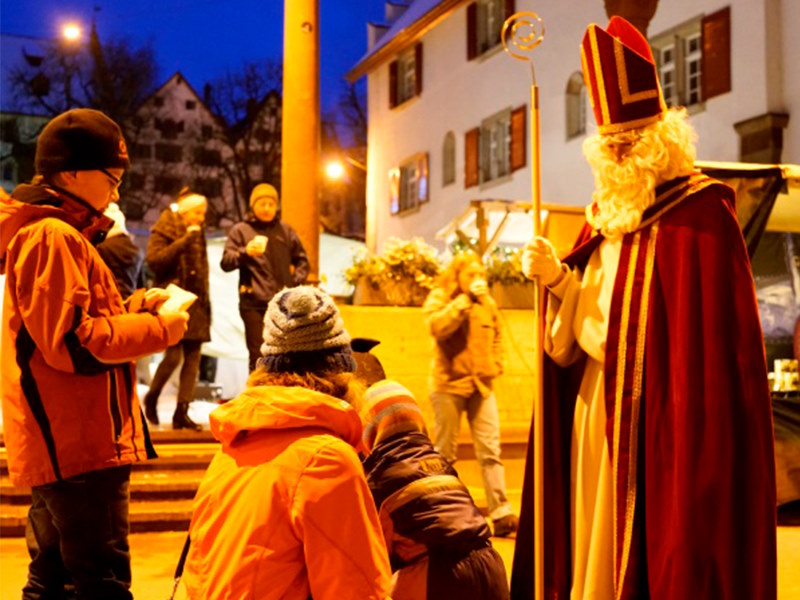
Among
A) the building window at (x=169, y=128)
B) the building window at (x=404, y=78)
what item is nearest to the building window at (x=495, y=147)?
the building window at (x=404, y=78)

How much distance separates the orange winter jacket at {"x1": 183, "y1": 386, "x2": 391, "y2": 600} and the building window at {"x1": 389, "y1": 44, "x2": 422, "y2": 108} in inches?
1076

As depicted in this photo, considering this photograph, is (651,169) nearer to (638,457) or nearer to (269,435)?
(638,457)

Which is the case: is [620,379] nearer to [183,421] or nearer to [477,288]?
[477,288]

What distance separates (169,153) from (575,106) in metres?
25.5

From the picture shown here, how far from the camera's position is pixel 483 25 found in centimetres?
2569

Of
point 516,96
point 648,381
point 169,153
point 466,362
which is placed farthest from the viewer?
point 169,153

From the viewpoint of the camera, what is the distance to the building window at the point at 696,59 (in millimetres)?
17703

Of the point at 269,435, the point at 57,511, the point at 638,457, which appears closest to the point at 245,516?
the point at 269,435

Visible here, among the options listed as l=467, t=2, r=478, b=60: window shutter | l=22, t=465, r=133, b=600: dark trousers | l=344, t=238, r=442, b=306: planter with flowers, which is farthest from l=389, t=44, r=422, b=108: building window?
l=22, t=465, r=133, b=600: dark trousers

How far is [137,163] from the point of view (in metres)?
40.8

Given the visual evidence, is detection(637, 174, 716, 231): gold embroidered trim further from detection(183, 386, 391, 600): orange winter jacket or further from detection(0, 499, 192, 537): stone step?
detection(0, 499, 192, 537): stone step

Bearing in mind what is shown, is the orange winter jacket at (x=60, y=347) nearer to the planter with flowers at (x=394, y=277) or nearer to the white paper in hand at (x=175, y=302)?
the white paper in hand at (x=175, y=302)

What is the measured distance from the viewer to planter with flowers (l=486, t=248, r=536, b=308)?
9.75 metres

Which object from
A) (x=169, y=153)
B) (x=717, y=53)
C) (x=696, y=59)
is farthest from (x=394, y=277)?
(x=169, y=153)
